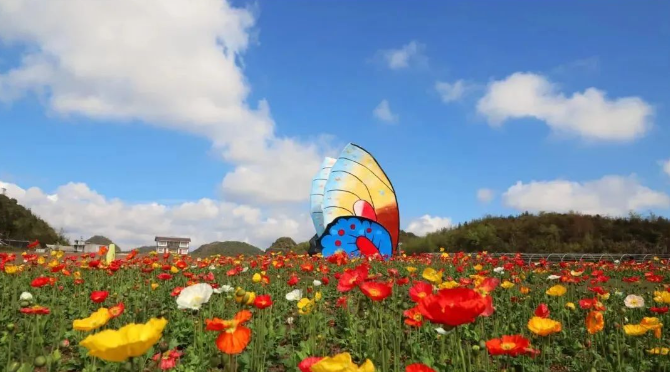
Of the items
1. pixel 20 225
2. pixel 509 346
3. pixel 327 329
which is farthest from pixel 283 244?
pixel 509 346

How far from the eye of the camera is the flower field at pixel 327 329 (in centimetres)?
208

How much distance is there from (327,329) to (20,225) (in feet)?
138

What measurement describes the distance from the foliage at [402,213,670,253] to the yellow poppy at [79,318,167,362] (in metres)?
27.2

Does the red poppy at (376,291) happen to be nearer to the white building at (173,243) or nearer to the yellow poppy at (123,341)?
the yellow poppy at (123,341)

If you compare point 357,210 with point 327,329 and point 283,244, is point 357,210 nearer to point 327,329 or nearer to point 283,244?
point 327,329

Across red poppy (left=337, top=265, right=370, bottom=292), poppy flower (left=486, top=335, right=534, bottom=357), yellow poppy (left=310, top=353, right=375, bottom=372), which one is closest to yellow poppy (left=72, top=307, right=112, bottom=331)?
yellow poppy (left=310, top=353, right=375, bottom=372)

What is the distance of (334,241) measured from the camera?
18.1 meters

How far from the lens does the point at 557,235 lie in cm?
2748

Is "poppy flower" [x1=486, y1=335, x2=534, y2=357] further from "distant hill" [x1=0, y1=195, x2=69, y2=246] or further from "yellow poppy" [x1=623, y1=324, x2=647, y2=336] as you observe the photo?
"distant hill" [x1=0, y1=195, x2=69, y2=246]

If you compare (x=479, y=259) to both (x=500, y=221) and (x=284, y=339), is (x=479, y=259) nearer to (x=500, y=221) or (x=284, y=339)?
(x=284, y=339)

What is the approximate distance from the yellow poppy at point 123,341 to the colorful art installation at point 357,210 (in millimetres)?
16258

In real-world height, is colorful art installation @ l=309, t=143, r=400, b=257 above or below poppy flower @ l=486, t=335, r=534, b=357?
above

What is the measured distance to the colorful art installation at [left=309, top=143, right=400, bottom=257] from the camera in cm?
1817

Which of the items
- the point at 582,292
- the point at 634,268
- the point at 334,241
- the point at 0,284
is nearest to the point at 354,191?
the point at 334,241
